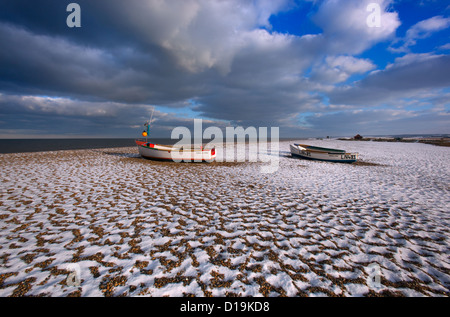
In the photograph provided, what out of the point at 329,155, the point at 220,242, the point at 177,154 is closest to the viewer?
the point at 220,242

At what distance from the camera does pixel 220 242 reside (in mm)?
4730

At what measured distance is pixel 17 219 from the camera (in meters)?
5.70

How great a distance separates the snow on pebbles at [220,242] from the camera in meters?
3.33

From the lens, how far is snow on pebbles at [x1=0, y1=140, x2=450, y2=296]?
3332 millimetres

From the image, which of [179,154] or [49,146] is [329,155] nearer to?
[179,154]

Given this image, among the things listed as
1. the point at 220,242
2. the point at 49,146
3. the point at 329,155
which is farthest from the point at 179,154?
the point at 49,146

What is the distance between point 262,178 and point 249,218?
6.36 meters

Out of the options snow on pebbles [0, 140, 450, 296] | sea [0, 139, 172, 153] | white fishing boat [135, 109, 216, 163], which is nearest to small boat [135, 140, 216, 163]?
white fishing boat [135, 109, 216, 163]

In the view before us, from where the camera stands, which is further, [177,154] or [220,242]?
[177,154]

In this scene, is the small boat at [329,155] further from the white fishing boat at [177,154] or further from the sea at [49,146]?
the sea at [49,146]

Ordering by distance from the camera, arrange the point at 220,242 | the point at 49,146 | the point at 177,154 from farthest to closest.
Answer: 1. the point at 49,146
2. the point at 177,154
3. the point at 220,242

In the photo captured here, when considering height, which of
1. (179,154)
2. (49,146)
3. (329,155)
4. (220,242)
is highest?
(49,146)

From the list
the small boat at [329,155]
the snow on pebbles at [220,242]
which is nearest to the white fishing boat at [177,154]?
the snow on pebbles at [220,242]
